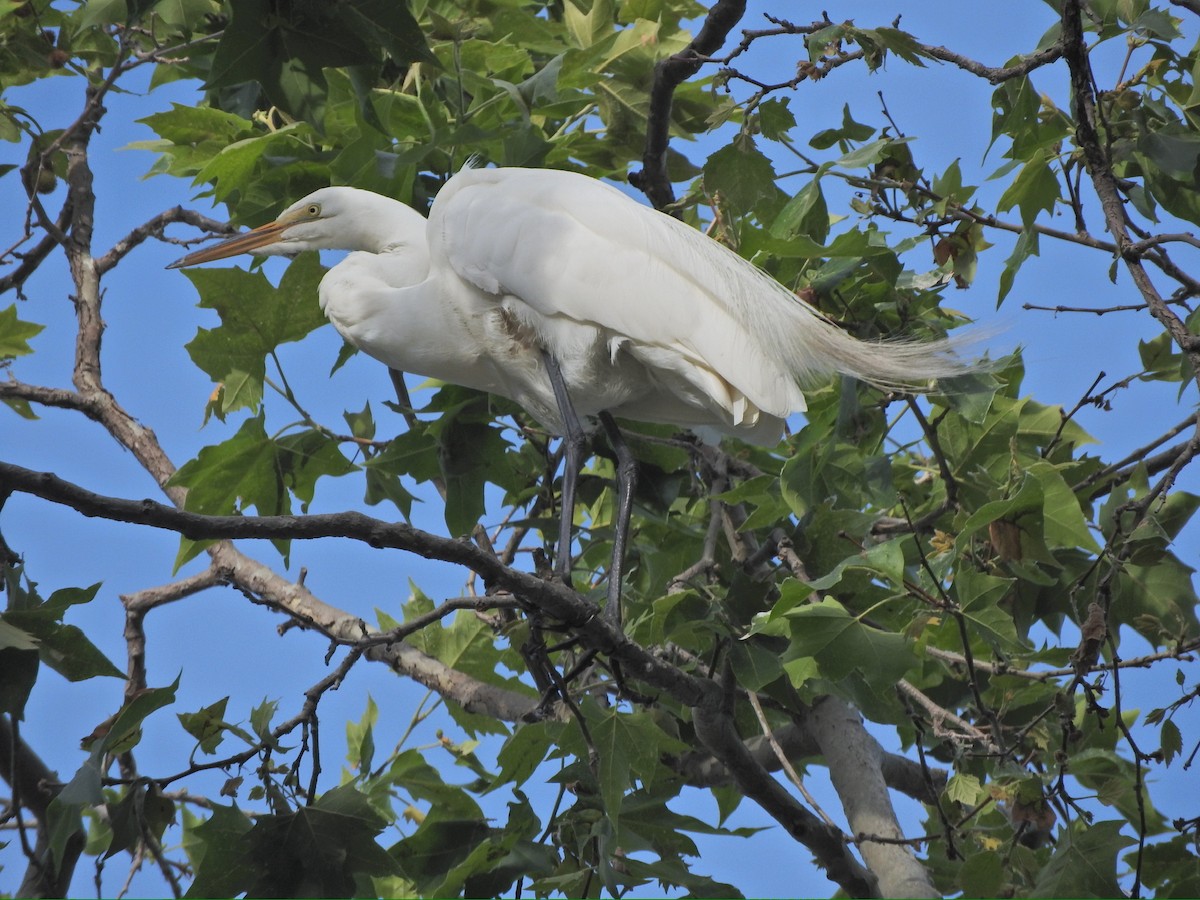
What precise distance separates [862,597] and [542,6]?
1950 mm

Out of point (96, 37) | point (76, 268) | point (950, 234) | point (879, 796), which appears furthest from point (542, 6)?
point (879, 796)

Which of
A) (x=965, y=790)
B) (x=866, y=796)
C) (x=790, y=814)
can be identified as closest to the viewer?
(x=965, y=790)

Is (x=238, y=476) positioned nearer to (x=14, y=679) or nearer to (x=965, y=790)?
(x=14, y=679)

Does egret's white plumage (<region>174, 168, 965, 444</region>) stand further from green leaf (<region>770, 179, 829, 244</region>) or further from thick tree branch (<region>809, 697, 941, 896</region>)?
thick tree branch (<region>809, 697, 941, 896</region>)

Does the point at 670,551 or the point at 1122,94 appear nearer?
the point at 1122,94

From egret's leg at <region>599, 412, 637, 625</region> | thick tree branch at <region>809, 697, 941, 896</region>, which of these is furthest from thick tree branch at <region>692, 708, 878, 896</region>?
egret's leg at <region>599, 412, 637, 625</region>

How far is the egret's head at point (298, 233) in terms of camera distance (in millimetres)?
2656

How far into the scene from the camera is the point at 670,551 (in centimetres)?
271

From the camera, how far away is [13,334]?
2984 mm

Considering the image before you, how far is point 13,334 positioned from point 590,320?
5.13ft

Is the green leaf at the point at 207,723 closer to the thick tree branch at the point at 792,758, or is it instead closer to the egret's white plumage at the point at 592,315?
the egret's white plumage at the point at 592,315

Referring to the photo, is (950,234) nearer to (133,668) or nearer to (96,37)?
(133,668)

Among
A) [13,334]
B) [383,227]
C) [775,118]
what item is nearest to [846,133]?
[775,118]

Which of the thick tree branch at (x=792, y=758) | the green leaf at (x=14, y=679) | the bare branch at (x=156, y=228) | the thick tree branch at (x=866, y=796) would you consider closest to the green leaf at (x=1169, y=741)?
the thick tree branch at (x=866, y=796)
